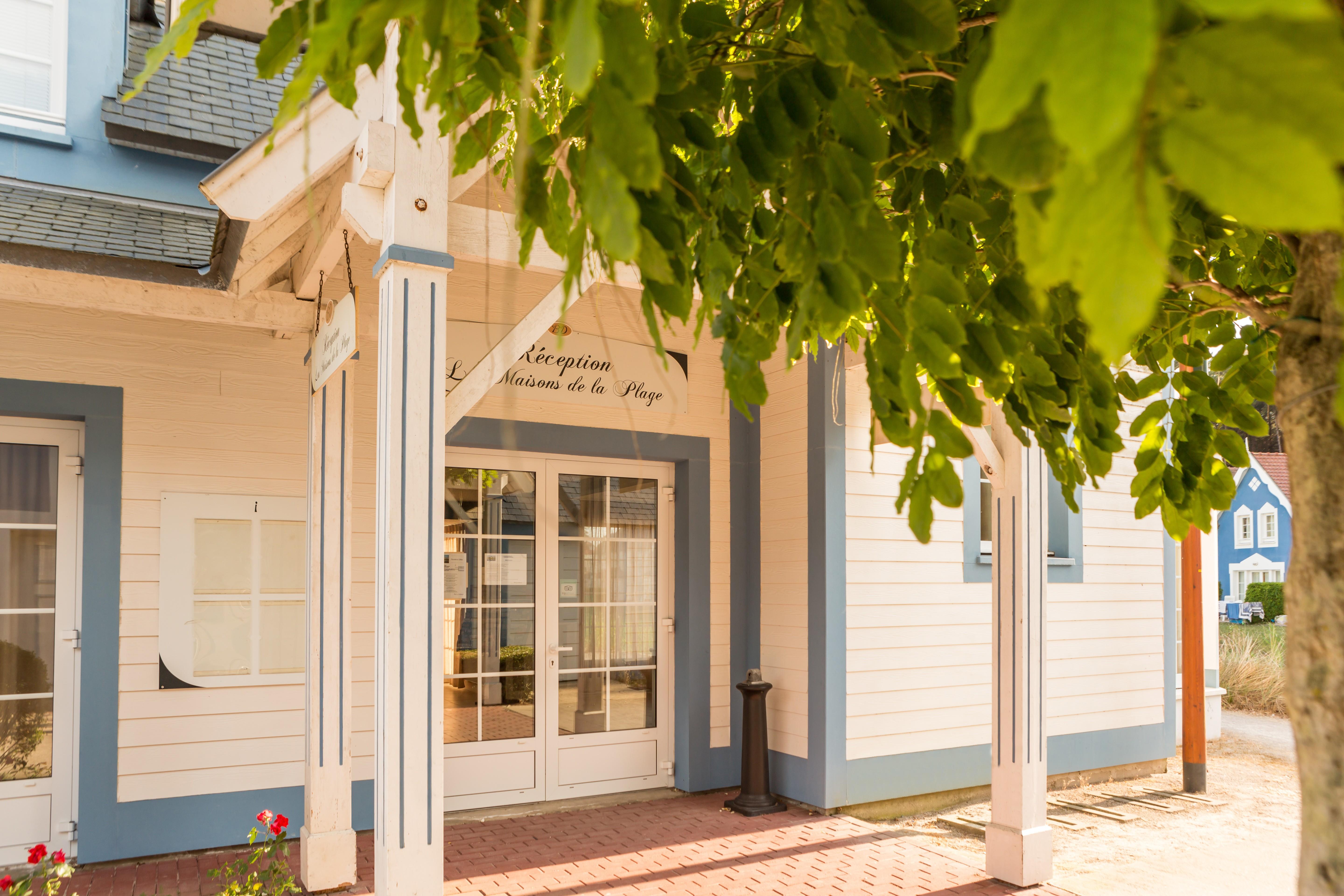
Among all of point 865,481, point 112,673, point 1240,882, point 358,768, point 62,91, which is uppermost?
point 62,91

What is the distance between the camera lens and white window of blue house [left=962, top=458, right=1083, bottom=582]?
20.9 ft

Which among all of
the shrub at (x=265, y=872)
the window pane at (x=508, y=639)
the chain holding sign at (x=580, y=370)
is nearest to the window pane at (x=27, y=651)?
the shrub at (x=265, y=872)

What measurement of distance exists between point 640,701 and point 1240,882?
336 cm

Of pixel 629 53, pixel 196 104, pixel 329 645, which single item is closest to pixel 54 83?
pixel 196 104

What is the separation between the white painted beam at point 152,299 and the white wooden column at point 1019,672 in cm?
340

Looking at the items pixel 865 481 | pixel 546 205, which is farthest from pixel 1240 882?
pixel 546 205

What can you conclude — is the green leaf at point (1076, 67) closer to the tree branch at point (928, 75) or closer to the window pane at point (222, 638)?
the tree branch at point (928, 75)

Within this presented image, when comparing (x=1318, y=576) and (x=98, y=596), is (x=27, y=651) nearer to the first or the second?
(x=98, y=596)

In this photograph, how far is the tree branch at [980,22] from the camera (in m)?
1.12

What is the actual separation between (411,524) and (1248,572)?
34.0 m

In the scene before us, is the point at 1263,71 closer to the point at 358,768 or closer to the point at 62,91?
the point at 358,768

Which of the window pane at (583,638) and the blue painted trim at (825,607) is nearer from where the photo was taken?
the blue painted trim at (825,607)

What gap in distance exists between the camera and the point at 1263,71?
49cm

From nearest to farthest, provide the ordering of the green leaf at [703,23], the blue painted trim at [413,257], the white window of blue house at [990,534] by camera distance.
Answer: the green leaf at [703,23]
the blue painted trim at [413,257]
the white window of blue house at [990,534]
